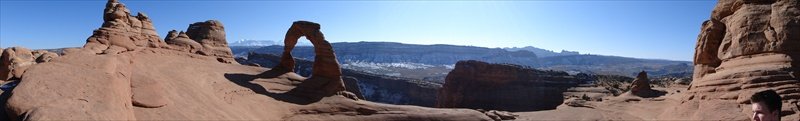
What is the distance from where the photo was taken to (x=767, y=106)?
15.6ft

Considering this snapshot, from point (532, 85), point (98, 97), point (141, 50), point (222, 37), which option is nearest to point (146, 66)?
point (141, 50)

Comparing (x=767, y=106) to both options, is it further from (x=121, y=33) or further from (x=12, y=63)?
(x=12, y=63)

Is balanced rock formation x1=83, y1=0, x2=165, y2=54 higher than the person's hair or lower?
higher

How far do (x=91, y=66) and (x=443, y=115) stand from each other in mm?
10610

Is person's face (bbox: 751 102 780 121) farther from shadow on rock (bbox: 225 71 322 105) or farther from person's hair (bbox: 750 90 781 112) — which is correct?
shadow on rock (bbox: 225 71 322 105)

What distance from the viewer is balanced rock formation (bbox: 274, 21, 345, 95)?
21.6 meters

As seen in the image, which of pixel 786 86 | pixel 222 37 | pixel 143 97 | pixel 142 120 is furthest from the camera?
pixel 222 37

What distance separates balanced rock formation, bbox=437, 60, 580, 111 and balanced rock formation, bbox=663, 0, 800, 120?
2887cm

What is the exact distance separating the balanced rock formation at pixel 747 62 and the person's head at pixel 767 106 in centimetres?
1162

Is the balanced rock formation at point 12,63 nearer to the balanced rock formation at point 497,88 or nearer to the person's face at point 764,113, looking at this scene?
the person's face at point 764,113

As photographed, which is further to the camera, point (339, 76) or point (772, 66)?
point (339, 76)

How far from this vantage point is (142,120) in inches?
397

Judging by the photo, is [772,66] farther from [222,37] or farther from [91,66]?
[222,37]

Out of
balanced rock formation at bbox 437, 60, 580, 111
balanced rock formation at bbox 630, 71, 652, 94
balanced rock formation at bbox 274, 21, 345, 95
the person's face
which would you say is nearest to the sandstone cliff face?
balanced rock formation at bbox 274, 21, 345, 95
